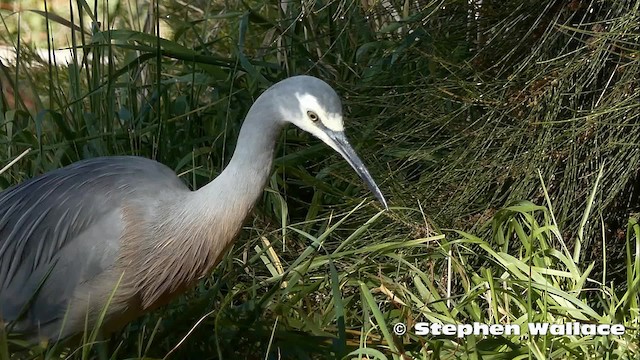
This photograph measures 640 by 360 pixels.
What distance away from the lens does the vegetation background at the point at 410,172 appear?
2.96m

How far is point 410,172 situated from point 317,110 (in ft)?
3.32

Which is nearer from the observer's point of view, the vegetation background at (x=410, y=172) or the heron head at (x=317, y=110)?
the heron head at (x=317, y=110)

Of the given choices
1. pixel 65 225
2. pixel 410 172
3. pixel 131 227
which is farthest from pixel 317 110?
pixel 410 172

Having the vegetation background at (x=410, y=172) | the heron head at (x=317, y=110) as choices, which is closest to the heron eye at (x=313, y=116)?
the heron head at (x=317, y=110)

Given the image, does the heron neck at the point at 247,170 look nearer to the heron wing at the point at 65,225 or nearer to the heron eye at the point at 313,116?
the heron eye at the point at 313,116

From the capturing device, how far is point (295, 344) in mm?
2912

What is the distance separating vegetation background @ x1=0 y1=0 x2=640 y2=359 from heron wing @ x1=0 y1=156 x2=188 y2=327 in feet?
0.57

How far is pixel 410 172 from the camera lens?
3.68 m

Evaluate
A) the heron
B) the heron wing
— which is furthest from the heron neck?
the heron wing

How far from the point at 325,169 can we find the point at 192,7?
4.85ft

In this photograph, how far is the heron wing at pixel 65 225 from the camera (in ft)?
9.68

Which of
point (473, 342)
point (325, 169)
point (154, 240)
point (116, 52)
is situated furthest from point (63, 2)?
point (473, 342)

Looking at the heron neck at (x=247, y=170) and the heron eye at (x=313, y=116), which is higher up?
the heron eye at (x=313, y=116)

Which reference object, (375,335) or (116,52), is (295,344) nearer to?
(375,335)
